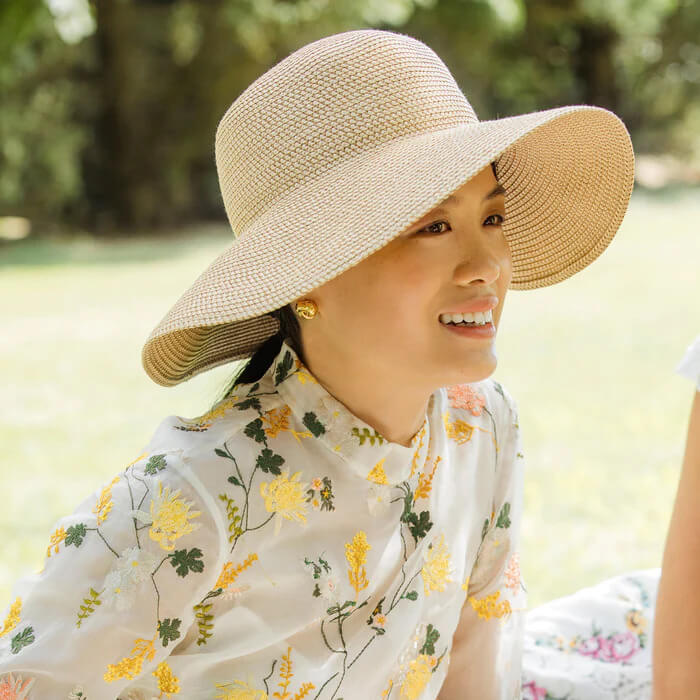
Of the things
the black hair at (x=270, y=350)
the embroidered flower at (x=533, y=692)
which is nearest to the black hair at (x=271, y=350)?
the black hair at (x=270, y=350)

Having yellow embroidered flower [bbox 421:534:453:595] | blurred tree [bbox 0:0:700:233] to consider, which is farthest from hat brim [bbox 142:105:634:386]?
blurred tree [bbox 0:0:700:233]

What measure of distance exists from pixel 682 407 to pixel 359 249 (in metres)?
4.67

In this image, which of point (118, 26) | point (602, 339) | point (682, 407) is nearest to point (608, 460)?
point (682, 407)

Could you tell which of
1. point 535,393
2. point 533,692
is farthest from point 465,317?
point 535,393

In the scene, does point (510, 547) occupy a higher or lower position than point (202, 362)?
lower

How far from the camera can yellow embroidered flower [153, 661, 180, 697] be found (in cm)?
132

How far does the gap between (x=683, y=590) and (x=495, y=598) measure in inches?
13.6

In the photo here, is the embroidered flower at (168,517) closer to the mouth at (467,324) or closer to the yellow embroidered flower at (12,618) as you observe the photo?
the yellow embroidered flower at (12,618)

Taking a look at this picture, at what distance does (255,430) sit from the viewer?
1.38 metres

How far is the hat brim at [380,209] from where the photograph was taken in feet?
4.05

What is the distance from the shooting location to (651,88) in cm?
1880

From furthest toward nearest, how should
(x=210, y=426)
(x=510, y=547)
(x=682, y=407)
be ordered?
(x=682, y=407)
(x=510, y=547)
(x=210, y=426)

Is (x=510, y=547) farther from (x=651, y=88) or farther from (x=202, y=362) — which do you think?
(x=651, y=88)

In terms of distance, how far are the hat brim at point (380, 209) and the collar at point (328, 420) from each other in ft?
0.36
